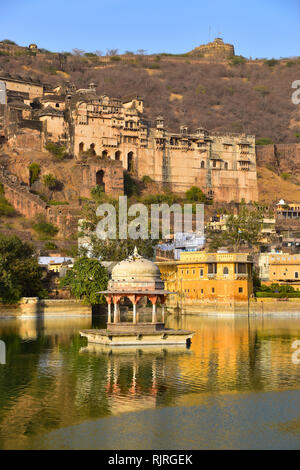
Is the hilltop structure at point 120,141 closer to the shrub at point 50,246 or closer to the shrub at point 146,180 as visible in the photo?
the shrub at point 146,180

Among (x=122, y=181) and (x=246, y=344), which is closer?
(x=246, y=344)

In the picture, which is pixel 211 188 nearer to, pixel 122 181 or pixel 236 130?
pixel 122 181

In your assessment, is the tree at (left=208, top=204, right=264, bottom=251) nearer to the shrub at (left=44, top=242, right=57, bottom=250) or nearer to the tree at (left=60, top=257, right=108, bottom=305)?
the shrub at (left=44, top=242, right=57, bottom=250)

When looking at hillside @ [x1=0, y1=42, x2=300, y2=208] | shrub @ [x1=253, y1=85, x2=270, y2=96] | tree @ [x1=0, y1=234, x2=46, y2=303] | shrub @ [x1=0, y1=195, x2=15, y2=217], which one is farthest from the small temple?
shrub @ [x1=253, y1=85, x2=270, y2=96]

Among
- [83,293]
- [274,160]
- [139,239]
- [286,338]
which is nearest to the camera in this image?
[286,338]

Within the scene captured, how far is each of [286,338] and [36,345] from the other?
44.6 feet

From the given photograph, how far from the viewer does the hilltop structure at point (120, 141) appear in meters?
86.1

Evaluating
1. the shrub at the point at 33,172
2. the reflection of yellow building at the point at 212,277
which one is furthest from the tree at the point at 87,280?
the shrub at the point at 33,172

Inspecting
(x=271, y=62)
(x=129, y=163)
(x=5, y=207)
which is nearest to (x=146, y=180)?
(x=129, y=163)

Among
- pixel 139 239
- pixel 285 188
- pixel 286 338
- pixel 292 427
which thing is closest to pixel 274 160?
pixel 285 188

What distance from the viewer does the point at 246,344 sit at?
4172 cm

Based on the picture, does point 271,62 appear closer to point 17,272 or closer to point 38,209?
point 38,209

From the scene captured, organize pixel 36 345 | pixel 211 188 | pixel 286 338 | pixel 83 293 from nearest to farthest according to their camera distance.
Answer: pixel 36 345 → pixel 286 338 → pixel 83 293 → pixel 211 188

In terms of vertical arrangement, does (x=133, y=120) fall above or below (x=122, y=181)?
above
